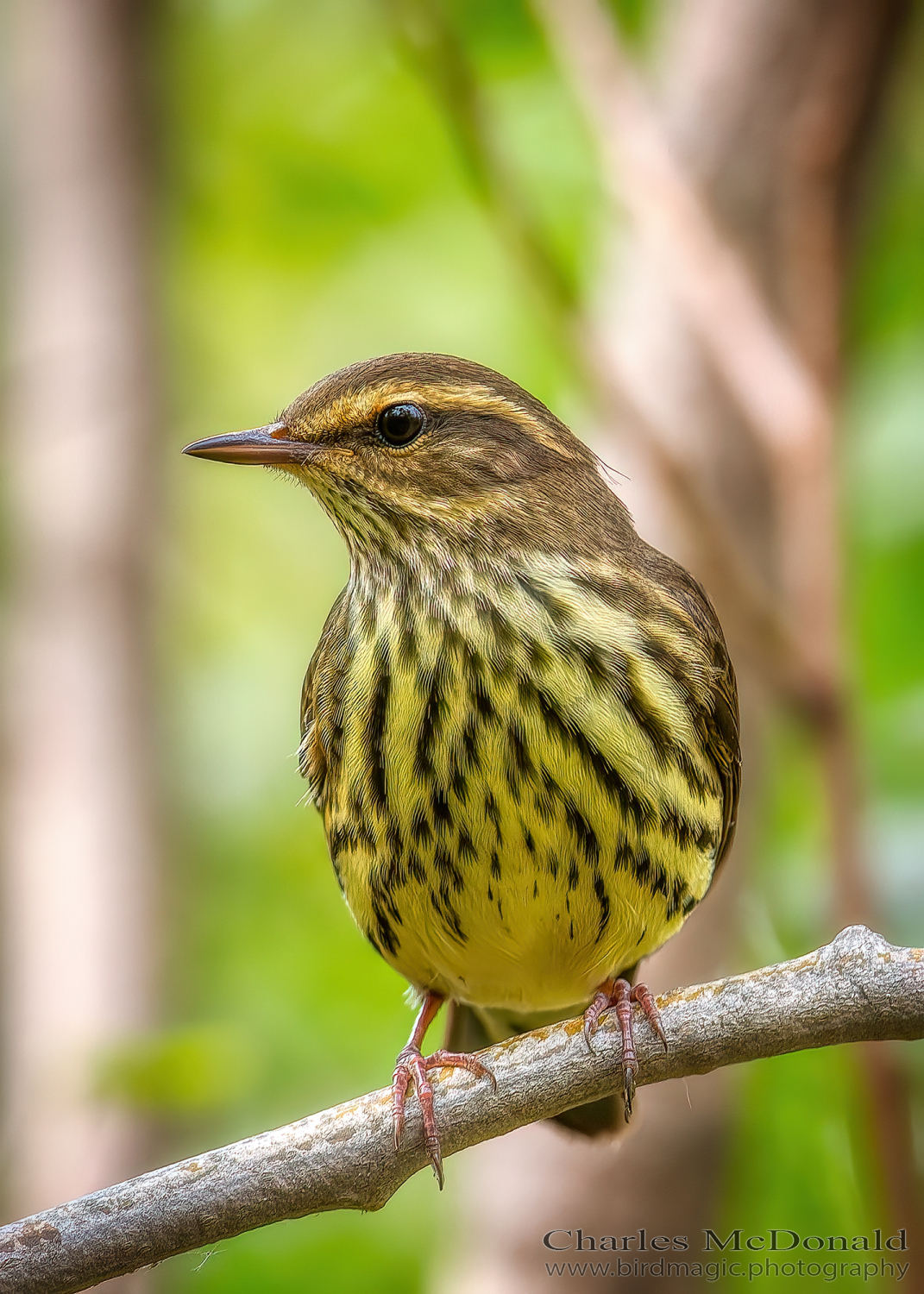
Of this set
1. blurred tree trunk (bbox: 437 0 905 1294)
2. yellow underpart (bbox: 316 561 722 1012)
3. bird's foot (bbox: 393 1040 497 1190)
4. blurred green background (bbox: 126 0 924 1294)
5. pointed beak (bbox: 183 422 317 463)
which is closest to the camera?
bird's foot (bbox: 393 1040 497 1190)

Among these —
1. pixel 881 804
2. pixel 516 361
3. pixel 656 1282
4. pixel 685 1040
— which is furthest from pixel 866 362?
pixel 685 1040

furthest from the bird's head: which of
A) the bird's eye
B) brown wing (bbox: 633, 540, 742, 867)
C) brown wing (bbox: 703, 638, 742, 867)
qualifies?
brown wing (bbox: 703, 638, 742, 867)

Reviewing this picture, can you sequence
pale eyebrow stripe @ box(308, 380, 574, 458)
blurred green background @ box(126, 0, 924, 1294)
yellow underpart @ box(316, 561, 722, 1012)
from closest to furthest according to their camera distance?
yellow underpart @ box(316, 561, 722, 1012) → pale eyebrow stripe @ box(308, 380, 574, 458) → blurred green background @ box(126, 0, 924, 1294)

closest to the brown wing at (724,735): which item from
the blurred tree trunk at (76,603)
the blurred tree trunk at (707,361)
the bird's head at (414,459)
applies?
the bird's head at (414,459)

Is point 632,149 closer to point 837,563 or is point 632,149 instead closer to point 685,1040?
point 837,563

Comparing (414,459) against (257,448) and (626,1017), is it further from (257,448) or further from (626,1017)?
(626,1017)

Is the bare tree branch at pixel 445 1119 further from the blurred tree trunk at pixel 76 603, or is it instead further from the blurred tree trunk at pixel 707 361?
the blurred tree trunk at pixel 76 603

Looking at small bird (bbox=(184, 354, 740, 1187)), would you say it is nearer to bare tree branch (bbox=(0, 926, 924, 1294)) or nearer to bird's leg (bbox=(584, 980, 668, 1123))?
bird's leg (bbox=(584, 980, 668, 1123))
